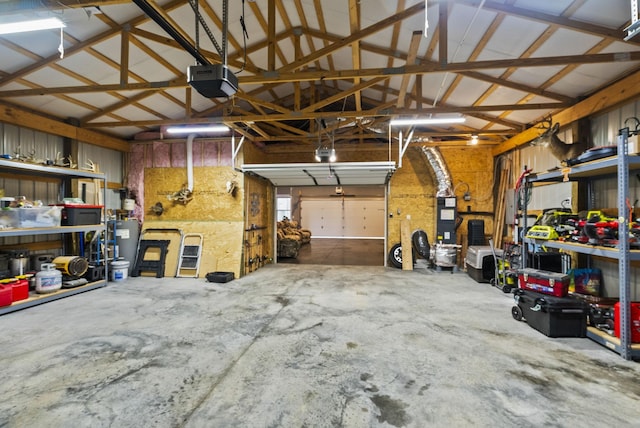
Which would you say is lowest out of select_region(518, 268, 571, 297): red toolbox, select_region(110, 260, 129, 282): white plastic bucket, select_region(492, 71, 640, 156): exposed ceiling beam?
select_region(110, 260, 129, 282): white plastic bucket

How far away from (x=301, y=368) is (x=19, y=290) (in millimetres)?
4511

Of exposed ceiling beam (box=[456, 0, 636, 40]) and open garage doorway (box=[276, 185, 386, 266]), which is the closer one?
exposed ceiling beam (box=[456, 0, 636, 40])

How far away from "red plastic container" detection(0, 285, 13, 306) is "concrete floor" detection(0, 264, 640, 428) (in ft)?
0.58

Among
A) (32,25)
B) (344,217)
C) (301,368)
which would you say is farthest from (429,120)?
(344,217)

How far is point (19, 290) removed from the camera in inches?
160

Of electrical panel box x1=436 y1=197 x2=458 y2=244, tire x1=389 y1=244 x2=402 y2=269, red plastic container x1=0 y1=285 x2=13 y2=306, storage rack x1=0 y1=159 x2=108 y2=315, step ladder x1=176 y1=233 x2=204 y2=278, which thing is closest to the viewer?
red plastic container x1=0 y1=285 x2=13 y2=306

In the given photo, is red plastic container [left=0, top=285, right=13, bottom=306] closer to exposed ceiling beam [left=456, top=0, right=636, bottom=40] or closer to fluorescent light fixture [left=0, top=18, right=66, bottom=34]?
fluorescent light fixture [left=0, top=18, right=66, bottom=34]

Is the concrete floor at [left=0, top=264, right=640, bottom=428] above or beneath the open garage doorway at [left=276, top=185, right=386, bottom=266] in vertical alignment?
beneath

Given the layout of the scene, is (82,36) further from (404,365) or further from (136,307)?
(404,365)

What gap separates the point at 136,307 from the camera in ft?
13.5

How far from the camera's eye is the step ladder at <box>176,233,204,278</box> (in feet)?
20.6

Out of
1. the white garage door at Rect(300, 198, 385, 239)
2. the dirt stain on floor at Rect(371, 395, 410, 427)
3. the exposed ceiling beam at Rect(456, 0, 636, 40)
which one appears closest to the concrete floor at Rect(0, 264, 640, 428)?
the dirt stain on floor at Rect(371, 395, 410, 427)

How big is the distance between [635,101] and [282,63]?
18.9 ft

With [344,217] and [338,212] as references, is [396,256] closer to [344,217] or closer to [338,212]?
[344,217]
